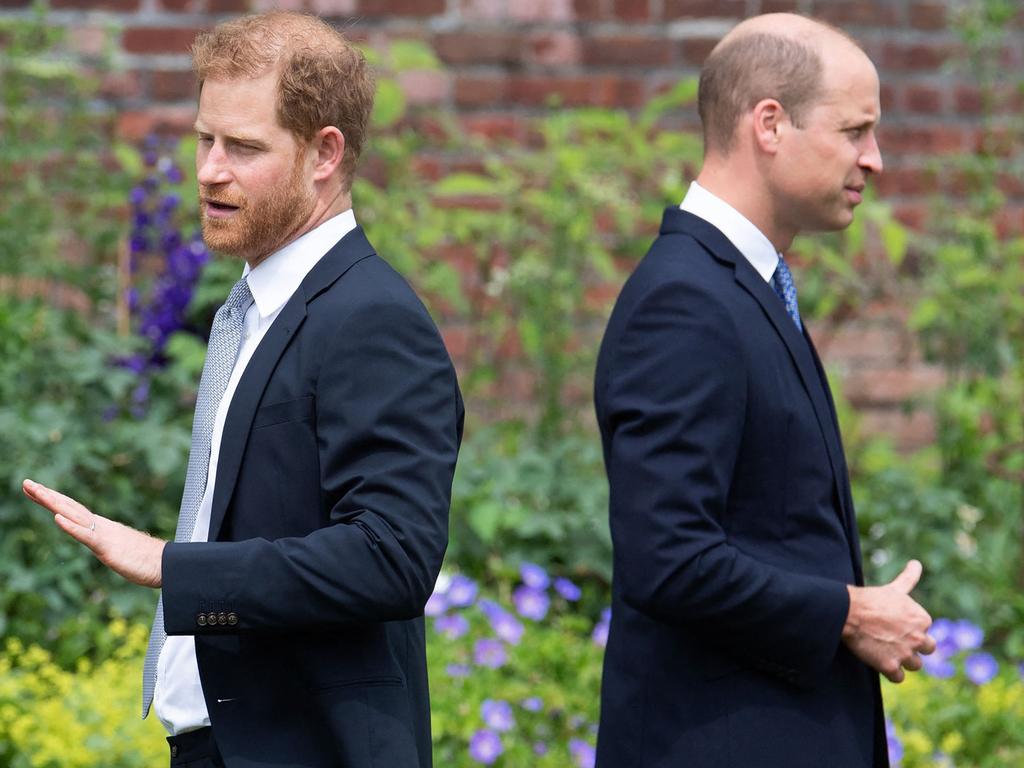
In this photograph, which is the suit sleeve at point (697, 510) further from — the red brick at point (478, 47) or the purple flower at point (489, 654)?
the red brick at point (478, 47)

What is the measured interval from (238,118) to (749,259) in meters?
0.87

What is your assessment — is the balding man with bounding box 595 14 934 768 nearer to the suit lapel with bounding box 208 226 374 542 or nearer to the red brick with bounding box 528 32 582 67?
the suit lapel with bounding box 208 226 374 542

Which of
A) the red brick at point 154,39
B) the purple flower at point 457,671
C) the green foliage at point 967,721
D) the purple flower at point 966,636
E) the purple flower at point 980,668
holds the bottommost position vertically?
the green foliage at point 967,721

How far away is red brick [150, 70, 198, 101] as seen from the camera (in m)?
5.02

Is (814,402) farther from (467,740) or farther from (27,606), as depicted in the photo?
(27,606)

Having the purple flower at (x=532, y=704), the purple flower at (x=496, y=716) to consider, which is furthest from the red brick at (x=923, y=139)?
the purple flower at (x=496, y=716)

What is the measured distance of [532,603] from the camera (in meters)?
4.07

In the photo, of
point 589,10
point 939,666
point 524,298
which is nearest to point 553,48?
point 589,10

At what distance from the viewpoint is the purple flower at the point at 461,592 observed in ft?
13.1

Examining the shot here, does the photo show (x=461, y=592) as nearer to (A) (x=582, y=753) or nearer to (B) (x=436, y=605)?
(B) (x=436, y=605)

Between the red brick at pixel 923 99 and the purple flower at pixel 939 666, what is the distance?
201cm

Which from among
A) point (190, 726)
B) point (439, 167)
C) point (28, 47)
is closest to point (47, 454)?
point (28, 47)

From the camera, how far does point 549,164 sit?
15.8 feet

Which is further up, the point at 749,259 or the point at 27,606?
the point at 749,259
